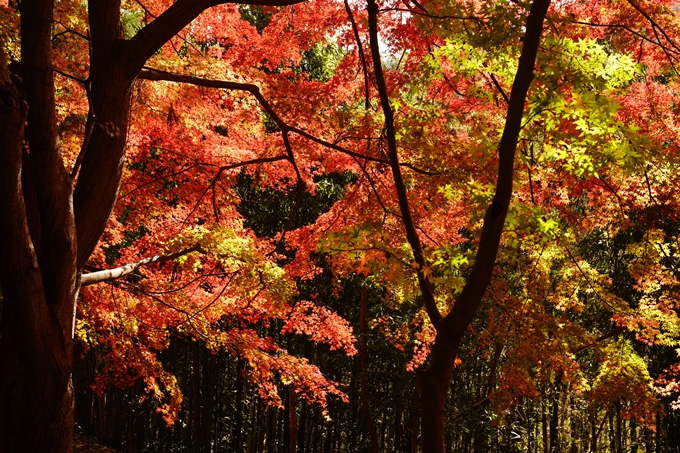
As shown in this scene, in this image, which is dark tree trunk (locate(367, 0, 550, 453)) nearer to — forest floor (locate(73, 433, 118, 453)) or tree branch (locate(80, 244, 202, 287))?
tree branch (locate(80, 244, 202, 287))

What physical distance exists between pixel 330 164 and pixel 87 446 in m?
9.08

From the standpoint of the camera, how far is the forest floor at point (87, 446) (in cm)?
1113

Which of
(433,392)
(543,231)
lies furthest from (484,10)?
(433,392)

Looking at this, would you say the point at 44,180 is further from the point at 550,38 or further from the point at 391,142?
the point at 550,38

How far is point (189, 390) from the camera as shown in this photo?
459 inches

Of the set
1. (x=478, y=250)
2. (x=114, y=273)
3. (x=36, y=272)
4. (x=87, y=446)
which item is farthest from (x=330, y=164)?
(x=87, y=446)

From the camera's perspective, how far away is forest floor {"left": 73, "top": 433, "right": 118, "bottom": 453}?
11133 millimetres

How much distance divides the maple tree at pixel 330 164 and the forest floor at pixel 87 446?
5691mm

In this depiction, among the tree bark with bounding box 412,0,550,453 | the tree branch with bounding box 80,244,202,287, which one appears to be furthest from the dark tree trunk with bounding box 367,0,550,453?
the tree branch with bounding box 80,244,202,287

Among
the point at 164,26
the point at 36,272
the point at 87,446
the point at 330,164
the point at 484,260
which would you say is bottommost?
the point at 87,446

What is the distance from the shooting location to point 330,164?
578cm

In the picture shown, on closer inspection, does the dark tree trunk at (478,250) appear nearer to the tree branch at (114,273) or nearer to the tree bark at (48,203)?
the tree bark at (48,203)

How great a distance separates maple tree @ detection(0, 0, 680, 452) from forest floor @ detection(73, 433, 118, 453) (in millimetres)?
5691

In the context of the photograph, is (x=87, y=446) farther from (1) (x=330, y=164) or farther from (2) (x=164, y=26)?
(2) (x=164, y=26)
